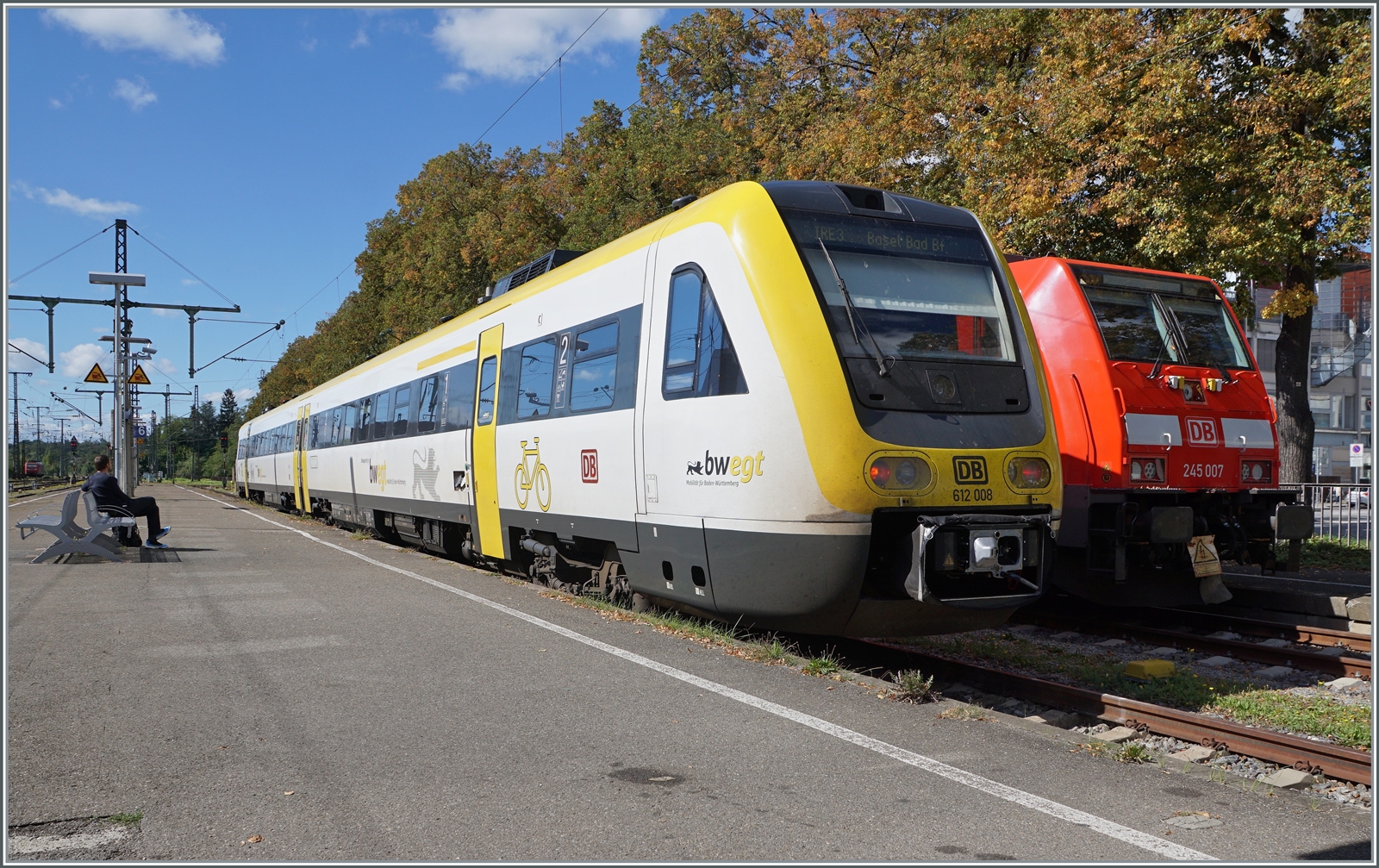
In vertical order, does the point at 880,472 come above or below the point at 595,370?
below

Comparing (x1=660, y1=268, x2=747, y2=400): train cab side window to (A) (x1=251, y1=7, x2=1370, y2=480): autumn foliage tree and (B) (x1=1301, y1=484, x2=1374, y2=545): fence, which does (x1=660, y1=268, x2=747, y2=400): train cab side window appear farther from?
(B) (x1=1301, y1=484, x2=1374, y2=545): fence

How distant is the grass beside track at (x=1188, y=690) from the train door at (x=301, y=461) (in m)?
19.8

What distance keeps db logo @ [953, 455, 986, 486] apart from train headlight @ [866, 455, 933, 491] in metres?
0.20

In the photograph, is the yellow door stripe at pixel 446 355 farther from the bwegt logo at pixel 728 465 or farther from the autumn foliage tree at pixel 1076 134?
the autumn foliage tree at pixel 1076 134

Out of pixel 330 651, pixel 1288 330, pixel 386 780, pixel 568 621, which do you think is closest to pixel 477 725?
pixel 386 780

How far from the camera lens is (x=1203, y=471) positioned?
9102 mm

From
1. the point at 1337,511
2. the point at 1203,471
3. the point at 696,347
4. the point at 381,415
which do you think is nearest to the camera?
the point at 696,347

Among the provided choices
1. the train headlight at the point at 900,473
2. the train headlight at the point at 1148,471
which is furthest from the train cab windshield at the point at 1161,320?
the train headlight at the point at 900,473

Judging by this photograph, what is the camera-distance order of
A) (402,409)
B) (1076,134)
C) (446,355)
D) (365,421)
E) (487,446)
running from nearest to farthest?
(487,446) < (446,355) < (1076,134) < (402,409) < (365,421)

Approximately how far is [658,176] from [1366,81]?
14.6m

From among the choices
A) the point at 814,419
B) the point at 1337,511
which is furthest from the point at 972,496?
the point at 1337,511

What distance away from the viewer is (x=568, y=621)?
845 cm

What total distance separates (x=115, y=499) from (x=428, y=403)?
4.43 metres

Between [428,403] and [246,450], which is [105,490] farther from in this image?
[246,450]
